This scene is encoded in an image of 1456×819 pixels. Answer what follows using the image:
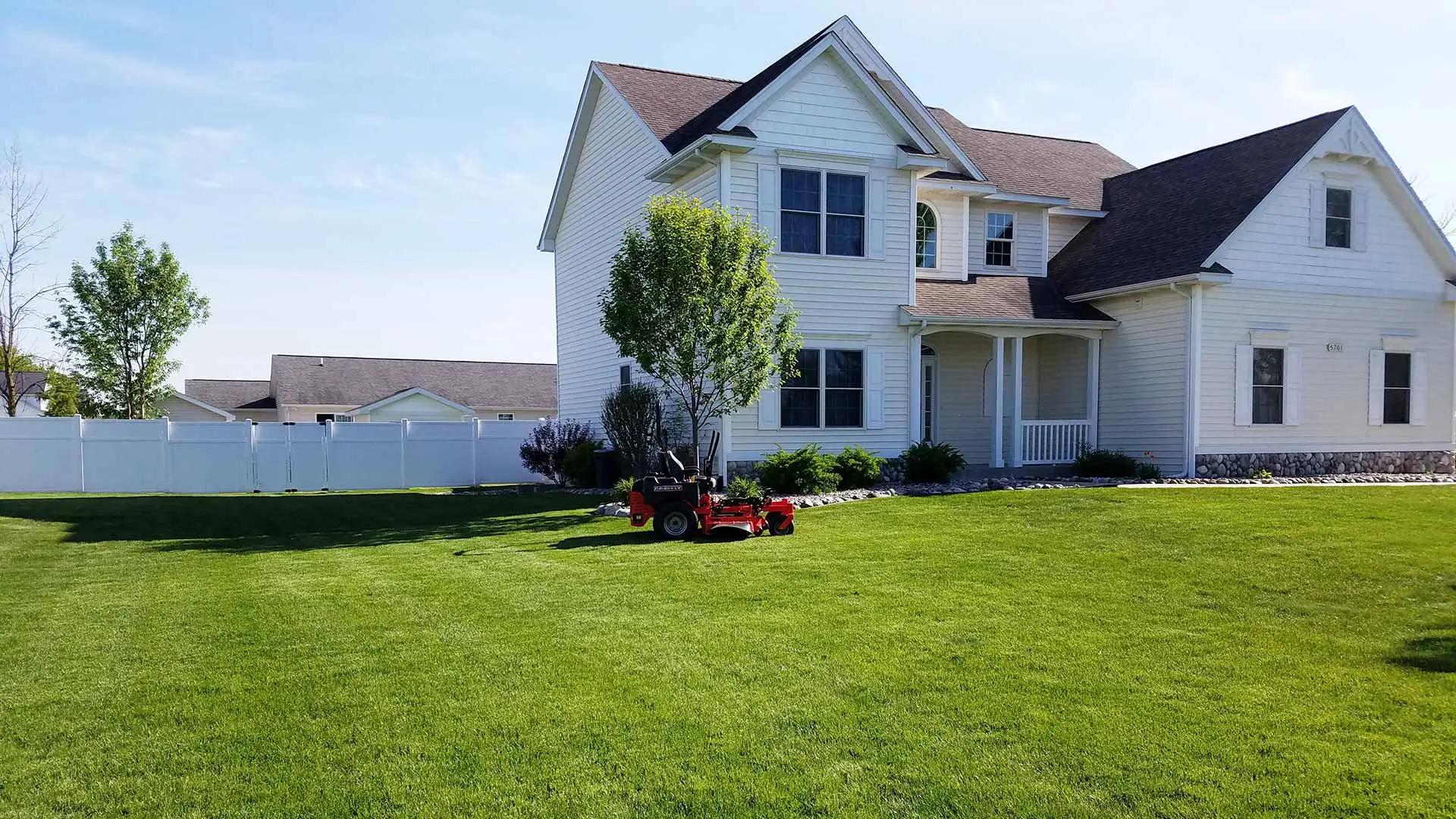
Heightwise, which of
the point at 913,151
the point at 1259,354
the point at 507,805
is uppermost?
the point at 913,151

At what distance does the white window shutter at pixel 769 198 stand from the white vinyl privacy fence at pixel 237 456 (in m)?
10.3

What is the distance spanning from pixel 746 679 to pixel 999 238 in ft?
59.3

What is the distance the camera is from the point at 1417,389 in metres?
21.0

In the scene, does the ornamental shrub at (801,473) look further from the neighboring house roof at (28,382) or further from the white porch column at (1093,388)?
the neighboring house roof at (28,382)

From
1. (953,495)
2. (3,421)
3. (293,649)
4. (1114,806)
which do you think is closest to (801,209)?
(953,495)

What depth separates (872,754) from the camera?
471cm

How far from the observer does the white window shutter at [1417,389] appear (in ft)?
68.9

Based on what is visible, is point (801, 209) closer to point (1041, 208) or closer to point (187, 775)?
point (1041, 208)

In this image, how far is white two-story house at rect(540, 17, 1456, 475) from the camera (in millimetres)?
17828

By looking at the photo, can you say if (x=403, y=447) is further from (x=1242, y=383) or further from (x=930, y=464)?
(x=1242, y=383)

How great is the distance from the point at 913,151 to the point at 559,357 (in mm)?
11476

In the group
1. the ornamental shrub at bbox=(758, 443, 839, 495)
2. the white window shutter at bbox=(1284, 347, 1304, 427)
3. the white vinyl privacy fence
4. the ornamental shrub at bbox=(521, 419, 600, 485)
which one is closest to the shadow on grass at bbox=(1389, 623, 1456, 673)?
the ornamental shrub at bbox=(758, 443, 839, 495)

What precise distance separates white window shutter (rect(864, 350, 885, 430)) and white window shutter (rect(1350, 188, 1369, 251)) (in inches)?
422

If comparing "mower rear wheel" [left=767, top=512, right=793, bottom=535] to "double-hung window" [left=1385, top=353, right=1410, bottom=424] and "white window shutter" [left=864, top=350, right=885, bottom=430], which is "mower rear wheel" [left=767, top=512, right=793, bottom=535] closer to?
"white window shutter" [left=864, top=350, right=885, bottom=430]
